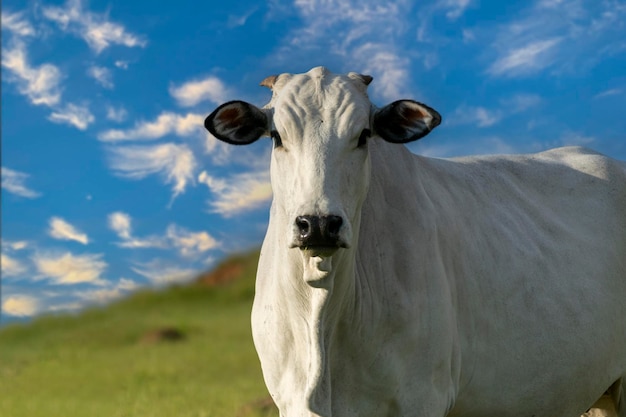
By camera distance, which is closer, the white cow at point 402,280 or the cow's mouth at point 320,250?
the cow's mouth at point 320,250

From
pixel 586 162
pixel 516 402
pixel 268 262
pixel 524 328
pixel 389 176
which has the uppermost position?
pixel 586 162

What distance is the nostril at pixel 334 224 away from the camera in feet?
18.5

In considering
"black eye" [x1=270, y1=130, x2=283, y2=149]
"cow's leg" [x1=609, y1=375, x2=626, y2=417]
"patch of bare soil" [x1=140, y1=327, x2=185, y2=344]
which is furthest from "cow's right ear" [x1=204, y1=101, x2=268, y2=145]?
"patch of bare soil" [x1=140, y1=327, x2=185, y2=344]

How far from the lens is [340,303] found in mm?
6508

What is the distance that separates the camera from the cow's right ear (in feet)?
21.3

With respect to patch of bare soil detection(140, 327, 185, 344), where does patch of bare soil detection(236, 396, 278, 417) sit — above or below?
below

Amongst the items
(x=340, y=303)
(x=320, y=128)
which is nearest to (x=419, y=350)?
(x=340, y=303)

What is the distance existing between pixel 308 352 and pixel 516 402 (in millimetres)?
2180

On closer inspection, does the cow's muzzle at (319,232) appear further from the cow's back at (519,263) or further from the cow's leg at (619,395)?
the cow's leg at (619,395)

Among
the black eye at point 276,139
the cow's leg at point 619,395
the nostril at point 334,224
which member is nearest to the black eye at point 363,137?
the black eye at point 276,139

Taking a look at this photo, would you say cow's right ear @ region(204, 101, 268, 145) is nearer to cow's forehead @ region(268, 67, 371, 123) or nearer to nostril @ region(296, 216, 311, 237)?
cow's forehead @ region(268, 67, 371, 123)

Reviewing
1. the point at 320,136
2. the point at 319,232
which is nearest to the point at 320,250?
the point at 319,232

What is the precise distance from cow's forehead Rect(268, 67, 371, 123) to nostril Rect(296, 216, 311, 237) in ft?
2.63

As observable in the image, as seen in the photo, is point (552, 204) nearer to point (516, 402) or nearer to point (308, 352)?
point (516, 402)
